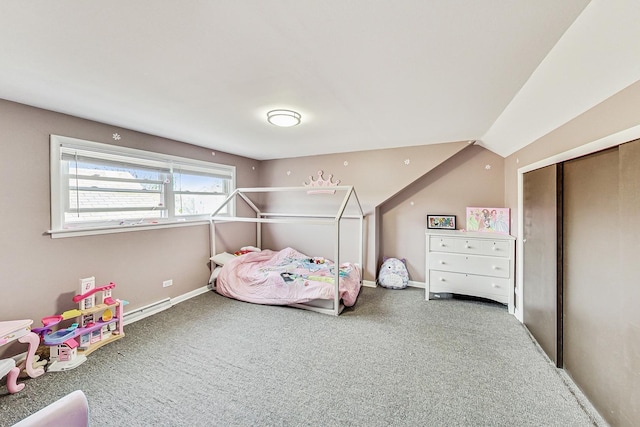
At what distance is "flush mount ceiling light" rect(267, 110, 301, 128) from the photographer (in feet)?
7.35

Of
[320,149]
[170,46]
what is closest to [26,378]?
[170,46]

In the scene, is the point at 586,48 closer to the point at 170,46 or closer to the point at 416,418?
the point at 170,46

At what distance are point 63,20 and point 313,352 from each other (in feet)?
8.75

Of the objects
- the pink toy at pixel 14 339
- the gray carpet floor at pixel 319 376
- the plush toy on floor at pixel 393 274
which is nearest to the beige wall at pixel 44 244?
the pink toy at pixel 14 339

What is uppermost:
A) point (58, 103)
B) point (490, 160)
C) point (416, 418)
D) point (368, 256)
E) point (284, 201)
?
point (58, 103)

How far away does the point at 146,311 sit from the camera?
2.93 meters

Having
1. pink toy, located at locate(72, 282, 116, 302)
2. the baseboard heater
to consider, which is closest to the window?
pink toy, located at locate(72, 282, 116, 302)

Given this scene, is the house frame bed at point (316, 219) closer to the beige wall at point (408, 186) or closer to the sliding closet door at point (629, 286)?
the beige wall at point (408, 186)

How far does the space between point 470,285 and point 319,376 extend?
94.3 inches

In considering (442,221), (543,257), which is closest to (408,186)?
(442,221)

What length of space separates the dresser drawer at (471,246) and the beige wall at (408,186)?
0.53 metres

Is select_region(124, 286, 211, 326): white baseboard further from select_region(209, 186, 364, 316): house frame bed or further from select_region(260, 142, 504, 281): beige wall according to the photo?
select_region(260, 142, 504, 281): beige wall

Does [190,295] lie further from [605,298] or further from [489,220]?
[489,220]

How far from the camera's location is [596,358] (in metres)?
1.61
